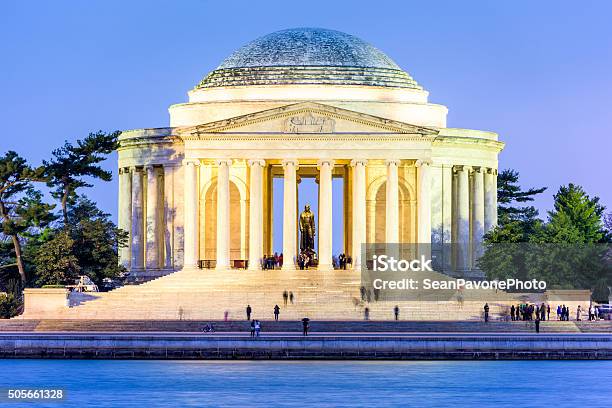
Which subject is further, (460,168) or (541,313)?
(460,168)

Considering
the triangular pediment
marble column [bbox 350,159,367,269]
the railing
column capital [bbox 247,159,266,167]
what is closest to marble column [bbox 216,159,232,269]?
column capital [bbox 247,159,266,167]

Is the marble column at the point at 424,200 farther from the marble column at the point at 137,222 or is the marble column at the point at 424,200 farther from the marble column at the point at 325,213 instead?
the marble column at the point at 137,222

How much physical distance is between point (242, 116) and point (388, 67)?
17462 mm

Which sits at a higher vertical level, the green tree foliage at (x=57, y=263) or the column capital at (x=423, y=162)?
the column capital at (x=423, y=162)

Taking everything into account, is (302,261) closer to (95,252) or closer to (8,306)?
(95,252)

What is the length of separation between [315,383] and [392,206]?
5147 centimetres

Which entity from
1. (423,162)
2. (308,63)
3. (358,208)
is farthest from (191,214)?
(423,162)

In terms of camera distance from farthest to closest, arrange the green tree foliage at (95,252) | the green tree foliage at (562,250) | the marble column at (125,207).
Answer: the marble column at (125,207), the green tree foliage at (95,252), the green tree foliage at (562,250)

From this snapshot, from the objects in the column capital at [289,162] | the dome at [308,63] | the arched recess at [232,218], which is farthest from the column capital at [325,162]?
the arched recess at [232,218]

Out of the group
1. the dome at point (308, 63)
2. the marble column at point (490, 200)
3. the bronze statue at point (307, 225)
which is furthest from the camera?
the marble column at point (490, 200)

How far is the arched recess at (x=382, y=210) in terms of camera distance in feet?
470

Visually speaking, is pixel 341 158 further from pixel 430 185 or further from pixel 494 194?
pixel 494 194

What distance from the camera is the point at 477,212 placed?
14938cm

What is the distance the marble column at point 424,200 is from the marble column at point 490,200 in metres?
11.4
